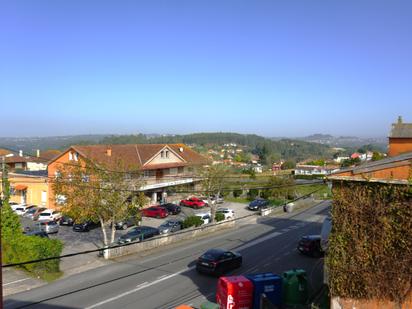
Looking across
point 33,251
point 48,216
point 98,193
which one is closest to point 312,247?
point 98,193

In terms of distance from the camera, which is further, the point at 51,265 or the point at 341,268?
the point at 51,265

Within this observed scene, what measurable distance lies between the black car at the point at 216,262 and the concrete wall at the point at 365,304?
928 centimetres

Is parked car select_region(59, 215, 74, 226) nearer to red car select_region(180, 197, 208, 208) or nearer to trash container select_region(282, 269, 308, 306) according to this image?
red car select_region(180, 197, 208, 208)

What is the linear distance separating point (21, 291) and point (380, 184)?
17591 mm

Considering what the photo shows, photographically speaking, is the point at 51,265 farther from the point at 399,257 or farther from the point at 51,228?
the point at 399,257

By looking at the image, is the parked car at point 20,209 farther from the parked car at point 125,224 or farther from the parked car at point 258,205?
the parked car at point 258,205

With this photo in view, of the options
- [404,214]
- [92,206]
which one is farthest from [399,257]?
[92,206]

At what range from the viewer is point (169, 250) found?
93.7 feet

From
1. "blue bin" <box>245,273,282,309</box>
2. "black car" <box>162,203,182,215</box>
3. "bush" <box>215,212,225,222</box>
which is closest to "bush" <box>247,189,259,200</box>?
"black car" <box>162,203,182,215</box>

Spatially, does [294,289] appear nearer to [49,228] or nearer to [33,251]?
[33,251]

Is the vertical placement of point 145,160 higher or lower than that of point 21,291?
higher

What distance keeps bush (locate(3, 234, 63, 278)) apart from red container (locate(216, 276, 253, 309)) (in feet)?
36.7

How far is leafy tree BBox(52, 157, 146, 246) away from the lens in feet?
88.9

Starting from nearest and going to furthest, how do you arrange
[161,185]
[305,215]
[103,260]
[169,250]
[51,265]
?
[51,265] → [103,260] → [169,250] → [305,215] → [161,185]
